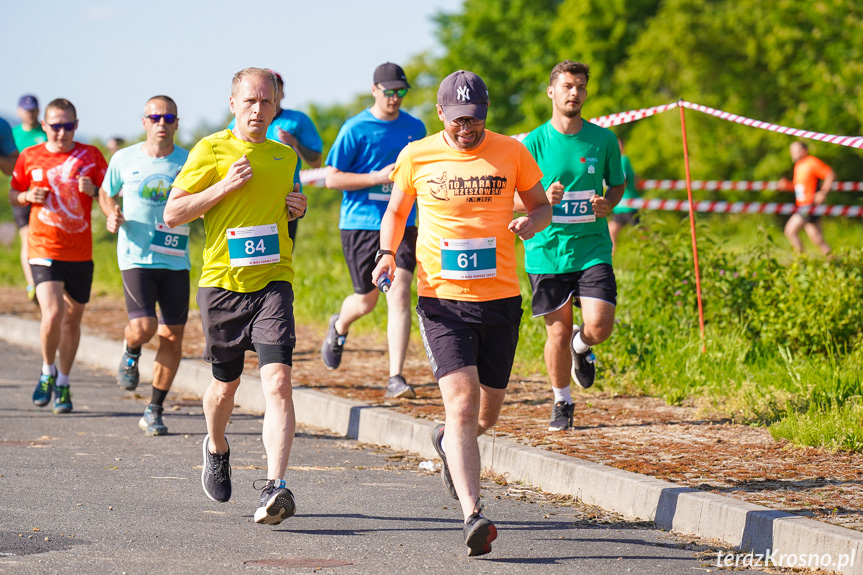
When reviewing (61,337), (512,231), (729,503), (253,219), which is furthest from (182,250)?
(729,503)

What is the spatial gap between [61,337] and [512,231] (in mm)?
4803

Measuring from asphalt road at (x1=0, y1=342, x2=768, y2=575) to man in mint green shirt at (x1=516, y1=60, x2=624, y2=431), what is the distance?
50.5 inches

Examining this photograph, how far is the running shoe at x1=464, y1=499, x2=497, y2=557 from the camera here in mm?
4676

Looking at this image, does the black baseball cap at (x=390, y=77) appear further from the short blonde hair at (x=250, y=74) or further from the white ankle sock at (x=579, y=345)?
the short blonde hair at (x=250, y=74)

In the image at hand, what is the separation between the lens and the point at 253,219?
18.3 feet

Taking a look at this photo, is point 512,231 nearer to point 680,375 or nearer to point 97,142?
point 680,375

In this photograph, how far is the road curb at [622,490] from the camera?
15.9 ft

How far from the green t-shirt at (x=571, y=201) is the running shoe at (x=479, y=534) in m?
2.77

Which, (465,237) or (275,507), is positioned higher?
(465,237)

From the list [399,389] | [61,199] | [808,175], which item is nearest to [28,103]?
[61,199]

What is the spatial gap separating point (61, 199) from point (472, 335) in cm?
453

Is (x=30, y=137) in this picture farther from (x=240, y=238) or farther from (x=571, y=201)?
(x=240, y=238)

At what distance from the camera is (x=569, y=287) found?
23.9 feet

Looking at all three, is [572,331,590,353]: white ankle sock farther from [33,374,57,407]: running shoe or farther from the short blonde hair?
[33,374,57,407]: running shoe
